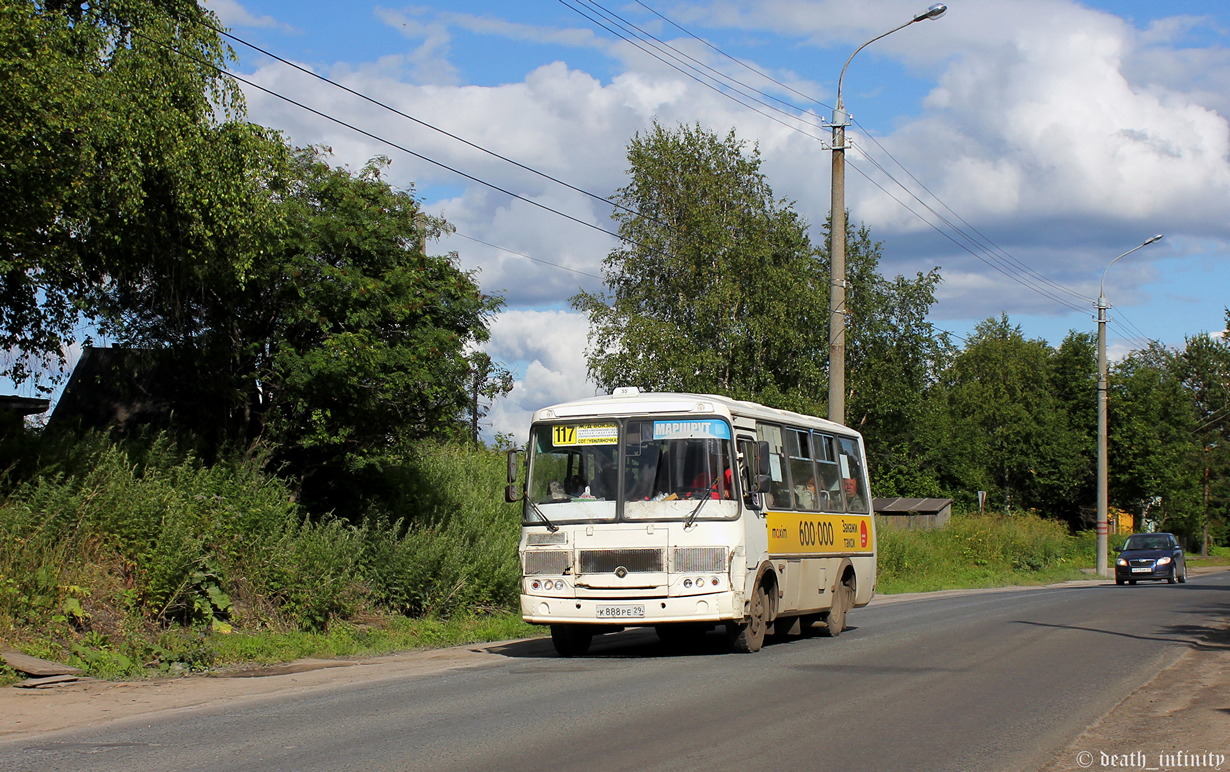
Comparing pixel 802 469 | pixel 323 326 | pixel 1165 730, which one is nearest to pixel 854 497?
pixel 802 469

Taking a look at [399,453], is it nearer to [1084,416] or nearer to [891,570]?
[891,570]

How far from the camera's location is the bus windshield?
13781 mm

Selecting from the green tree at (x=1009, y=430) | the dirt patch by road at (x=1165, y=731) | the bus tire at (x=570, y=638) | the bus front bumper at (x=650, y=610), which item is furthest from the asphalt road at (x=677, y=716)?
the green tree at (x=1009, y=430)

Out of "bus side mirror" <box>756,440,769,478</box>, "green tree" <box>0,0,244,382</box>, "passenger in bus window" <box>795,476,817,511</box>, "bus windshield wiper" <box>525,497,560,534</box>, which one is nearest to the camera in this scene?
"green tree" <box>0,0,244,382</box>

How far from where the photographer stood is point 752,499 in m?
14.2

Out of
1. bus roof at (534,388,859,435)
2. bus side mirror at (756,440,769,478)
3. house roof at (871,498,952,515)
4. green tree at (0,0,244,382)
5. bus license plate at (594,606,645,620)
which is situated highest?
green tree at (0,0,244,382)

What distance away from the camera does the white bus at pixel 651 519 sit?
1352 centimetres

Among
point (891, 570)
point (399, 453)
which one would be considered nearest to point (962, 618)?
point (399, 453)

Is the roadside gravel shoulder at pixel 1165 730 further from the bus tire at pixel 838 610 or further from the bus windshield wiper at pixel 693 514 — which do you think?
the bus tire at pixel 838 610

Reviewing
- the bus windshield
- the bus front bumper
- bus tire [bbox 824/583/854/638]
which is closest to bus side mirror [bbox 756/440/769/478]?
the bus windshield

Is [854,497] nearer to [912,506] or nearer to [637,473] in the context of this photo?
[637,473]

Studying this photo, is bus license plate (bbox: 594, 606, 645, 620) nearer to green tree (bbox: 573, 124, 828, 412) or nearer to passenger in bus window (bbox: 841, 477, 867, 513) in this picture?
passenger in bus window (bbox: 841, 477, 867, 513)

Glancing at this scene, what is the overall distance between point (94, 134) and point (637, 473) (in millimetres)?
7072

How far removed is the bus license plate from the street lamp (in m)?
11.6
